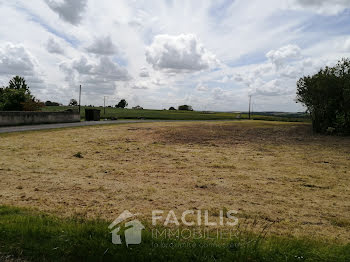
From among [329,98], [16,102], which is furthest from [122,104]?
[329,98]

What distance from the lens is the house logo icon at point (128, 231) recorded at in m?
3.22

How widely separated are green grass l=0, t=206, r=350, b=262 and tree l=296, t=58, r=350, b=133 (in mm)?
17921

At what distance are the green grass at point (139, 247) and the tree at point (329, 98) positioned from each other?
706 inches

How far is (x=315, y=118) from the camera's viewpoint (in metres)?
20.3

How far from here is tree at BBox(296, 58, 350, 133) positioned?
58.7 feet

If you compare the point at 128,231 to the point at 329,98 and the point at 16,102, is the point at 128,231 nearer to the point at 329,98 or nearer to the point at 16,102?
the point at 329,98

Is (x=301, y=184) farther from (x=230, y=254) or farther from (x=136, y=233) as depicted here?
(x=136, y=233)

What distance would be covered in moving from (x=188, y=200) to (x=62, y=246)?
9.17ft

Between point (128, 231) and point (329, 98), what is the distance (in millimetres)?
20539

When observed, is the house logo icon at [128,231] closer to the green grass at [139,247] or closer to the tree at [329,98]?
the green grass at [139,247]

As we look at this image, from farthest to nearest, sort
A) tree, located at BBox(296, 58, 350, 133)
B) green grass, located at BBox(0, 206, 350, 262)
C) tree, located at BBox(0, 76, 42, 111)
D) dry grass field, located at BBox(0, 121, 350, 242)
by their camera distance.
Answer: tree, located at BBox(0, 76, 42, 111), tree, located at BBox(296, 58, 350, 133), dry grass field, located at BBox(0, 121, 350, 242), green grass, located at BBox(0, 206, 350, 262)

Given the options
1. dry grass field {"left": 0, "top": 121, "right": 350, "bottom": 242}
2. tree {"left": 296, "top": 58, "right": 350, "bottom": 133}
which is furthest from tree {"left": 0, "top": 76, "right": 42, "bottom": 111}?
tree {"left": 296, "top": 58, "right": 350, "bottom": 133}

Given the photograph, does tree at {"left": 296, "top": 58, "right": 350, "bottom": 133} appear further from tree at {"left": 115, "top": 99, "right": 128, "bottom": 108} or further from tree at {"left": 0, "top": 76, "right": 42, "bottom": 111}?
tree at {"left": 115, "top": 99, "right": 128, "bottom": 108}

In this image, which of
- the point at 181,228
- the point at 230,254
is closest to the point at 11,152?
the point at 181,228
